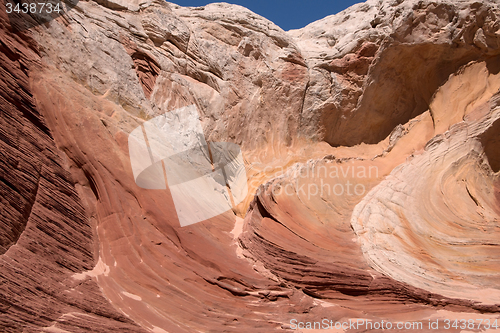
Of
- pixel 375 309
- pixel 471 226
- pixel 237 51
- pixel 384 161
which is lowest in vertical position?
pixel 375 309

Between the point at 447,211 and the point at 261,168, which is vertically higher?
the point at 261,168

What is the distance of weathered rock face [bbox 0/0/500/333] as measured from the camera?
181 inches

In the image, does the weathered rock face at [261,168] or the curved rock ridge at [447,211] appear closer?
the weathered rock face at [261,168]

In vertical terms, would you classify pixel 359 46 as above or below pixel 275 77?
above

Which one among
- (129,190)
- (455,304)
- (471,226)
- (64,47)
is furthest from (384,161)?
(64,47)

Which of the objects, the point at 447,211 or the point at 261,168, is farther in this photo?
the point at 261,168

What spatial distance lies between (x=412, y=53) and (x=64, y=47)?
7.49 metres

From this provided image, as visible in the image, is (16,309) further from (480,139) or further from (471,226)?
(480,139)

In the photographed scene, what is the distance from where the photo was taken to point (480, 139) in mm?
8086

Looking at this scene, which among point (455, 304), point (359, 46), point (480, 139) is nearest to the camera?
point (455, 304)

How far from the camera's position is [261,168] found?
8.41 meters

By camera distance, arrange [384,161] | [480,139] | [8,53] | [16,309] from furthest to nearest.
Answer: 1. [384,161]
2. [480,139]
3. [8,53]
4. [16,309]

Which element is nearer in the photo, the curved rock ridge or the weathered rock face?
the weathered rock face

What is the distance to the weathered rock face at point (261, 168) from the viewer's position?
15.1ft
